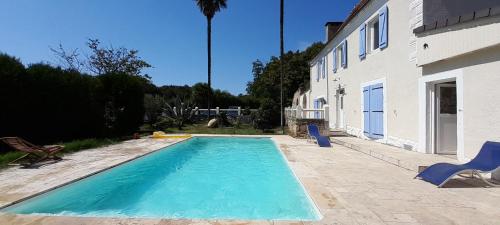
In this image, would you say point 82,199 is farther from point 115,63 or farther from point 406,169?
point 115,63

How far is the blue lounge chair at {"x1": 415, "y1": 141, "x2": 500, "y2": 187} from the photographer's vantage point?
6754 mm

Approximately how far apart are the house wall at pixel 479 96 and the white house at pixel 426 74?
2cm

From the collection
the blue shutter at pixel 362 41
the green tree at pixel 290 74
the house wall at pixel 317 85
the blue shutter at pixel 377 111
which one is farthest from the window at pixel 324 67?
the green tree at pixel 290 74

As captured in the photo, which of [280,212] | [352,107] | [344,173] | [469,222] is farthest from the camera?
[352,107]

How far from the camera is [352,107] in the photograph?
17.8 metres

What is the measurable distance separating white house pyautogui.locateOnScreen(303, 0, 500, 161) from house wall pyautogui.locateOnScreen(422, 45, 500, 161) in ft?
0.07

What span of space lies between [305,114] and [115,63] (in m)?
18.8

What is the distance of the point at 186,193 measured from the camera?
8086mm

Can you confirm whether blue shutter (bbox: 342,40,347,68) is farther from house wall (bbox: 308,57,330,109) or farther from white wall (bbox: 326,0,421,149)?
house wall (bbox: 308,57,330,109)

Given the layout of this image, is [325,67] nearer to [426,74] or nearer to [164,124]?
[164,124]

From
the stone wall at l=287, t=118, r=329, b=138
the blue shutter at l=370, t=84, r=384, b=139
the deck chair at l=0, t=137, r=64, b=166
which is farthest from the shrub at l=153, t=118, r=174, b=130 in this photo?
the blue shutter at l=370, t=84, r=384, b=139

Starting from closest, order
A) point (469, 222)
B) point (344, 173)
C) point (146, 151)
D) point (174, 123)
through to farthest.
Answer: point (469, 222) → point (344, 173) → point (146, 151) → point (174, 123)

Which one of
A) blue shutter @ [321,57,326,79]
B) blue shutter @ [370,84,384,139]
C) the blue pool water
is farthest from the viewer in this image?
blue shutter @ [321,57,326,79]

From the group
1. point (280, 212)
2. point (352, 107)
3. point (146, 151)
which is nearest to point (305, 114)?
point (352, 107)
